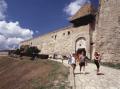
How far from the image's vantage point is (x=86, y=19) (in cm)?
2973

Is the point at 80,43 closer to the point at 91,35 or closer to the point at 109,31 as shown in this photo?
the point at 91,35

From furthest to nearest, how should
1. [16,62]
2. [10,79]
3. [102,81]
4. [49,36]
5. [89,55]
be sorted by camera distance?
[49,36] → [16,62] → [89,55] → [10,79] → [102,81]

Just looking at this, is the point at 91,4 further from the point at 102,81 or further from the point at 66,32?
the point at 102,81

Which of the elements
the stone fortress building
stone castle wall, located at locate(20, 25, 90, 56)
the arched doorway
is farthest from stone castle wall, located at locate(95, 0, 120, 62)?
the arched doorway

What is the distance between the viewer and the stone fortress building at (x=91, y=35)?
2330 centimetres

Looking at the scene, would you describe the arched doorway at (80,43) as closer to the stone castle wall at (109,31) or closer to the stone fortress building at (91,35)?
the stone fortress building at (91,35)

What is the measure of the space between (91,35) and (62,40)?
22.0 ft

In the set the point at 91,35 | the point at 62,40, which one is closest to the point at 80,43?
the point at 91,35

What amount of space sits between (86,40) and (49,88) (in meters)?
15.8

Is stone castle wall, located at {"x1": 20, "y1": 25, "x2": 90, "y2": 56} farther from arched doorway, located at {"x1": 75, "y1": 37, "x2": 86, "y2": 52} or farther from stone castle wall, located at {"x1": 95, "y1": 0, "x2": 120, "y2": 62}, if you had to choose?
stone castle wall, located at {"x1": 95, "y1": 0, "x2": 120, "y2": 62}

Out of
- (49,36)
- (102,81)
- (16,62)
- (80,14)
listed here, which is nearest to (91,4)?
(80,14)

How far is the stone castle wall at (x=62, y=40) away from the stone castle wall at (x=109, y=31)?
3798 mm

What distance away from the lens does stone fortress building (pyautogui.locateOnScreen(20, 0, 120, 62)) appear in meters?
23.3

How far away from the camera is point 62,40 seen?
1337 inches
